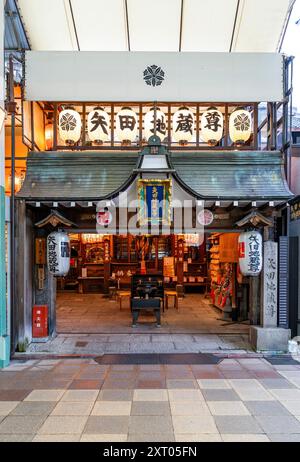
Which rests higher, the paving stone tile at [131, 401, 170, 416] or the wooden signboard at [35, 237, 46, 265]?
the wooden signboard at [35, 237, 46, 265]

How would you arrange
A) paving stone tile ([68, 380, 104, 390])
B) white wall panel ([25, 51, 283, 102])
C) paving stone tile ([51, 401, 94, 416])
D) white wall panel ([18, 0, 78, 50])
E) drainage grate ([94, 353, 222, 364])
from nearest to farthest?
paving stone tile ([51, 401, 94, 416]) → paving stone tile ([68, 380, 104, 390]) → drainage grate ([94, 353, 222, 364]) → white wall panel ([25, 51, 283, 102]) → white wall panel ([18, 0, 78, 50])

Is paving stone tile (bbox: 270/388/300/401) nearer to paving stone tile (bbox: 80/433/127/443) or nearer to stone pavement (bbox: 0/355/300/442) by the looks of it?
stone pavement (bbox: 0/355/300/442)

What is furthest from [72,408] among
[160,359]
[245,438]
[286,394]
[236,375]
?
[286,394]

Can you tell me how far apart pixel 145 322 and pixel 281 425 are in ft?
25.7

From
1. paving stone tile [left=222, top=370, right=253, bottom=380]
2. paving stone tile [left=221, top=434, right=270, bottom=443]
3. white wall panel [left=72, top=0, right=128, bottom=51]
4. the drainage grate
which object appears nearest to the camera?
paving stone tile [left=221, top=434, right=270, bottom=443]

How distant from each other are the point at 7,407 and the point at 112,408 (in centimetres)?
196

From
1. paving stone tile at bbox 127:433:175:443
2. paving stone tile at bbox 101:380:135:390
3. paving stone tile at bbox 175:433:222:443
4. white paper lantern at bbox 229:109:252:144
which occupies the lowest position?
paving stone tile at bbox 101:380:135:390

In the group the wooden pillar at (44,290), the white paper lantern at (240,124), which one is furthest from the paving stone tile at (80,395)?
the white paper lantern at (240,124)

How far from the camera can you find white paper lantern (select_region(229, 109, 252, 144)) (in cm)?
1051

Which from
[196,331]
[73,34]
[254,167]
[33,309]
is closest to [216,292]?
[196,331]

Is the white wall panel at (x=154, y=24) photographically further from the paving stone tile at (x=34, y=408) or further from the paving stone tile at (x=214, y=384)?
Answer: the paving stone tile at (x=34, y=408)

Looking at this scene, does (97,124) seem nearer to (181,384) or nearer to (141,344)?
(141,344)

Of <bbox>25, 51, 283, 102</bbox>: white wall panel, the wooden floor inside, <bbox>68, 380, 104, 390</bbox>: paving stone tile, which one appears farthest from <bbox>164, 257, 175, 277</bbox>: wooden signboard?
<bbox>68, 380, 104, 390</bbox>: paving stone tile

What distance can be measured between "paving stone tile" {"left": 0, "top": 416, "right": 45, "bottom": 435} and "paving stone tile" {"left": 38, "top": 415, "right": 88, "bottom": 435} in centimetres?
13
